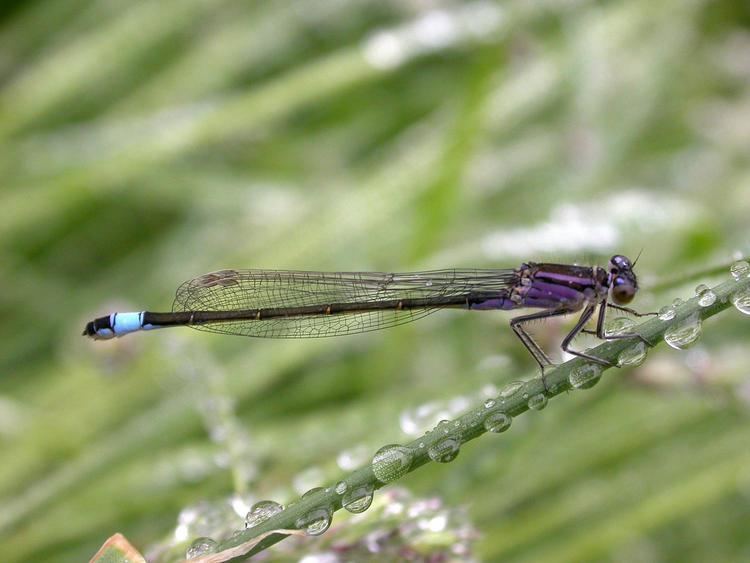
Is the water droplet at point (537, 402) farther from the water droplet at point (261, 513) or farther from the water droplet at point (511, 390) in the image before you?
the water droplet at point (261, 513)

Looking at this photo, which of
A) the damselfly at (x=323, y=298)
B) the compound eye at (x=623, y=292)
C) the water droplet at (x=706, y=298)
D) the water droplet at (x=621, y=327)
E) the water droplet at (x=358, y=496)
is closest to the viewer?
the water droplet at (x=358, y=496)

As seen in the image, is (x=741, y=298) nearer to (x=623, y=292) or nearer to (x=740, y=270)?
(x=740, y=270)

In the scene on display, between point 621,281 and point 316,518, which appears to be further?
point 621,281

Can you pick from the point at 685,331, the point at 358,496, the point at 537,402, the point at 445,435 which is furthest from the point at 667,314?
the point at 358,496

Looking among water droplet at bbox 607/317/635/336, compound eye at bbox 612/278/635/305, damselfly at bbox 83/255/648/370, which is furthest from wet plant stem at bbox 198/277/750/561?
damselfly at bbox 83/255/648/370

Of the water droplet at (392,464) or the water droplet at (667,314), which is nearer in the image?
the water droplet at (392,464)

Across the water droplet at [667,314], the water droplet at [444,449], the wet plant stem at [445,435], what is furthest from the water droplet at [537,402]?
the water droplet at [667,314]
